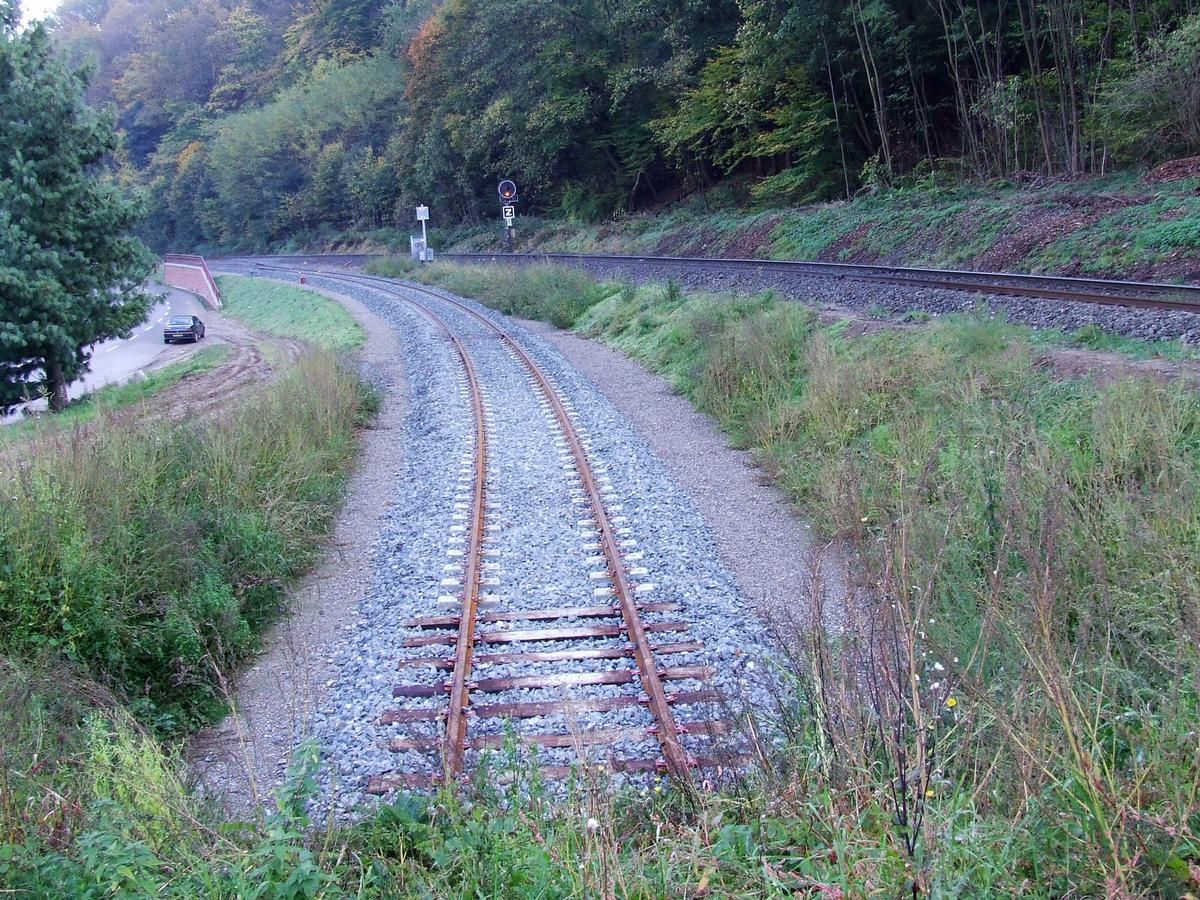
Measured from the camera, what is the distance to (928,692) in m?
3.95

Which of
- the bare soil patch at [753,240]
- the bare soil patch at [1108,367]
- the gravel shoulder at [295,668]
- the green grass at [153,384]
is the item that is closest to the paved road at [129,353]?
the green grass at [153,384]

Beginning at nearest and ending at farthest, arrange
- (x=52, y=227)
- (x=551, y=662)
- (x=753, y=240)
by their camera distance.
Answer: (x=551, y=662), (x=52, y=227), (x=753, y=240)

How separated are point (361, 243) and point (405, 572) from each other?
211ft

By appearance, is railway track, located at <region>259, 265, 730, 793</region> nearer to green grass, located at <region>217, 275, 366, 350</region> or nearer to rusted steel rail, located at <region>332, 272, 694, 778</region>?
rusted steel rail, located at <region>332, 272, 694, 778</region>

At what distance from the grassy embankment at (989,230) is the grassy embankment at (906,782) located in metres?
11.0

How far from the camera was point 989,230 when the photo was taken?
20.4 m

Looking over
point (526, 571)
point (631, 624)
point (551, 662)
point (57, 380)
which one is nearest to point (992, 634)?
point (631, 624)

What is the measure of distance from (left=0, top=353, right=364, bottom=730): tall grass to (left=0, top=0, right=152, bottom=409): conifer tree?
12.4 meters

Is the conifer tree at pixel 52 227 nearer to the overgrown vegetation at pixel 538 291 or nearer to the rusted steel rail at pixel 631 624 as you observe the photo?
the overgrown vegetation at pixel 538 291

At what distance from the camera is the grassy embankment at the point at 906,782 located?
115 inches

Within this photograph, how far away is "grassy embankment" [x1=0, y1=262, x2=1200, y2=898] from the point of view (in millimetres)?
2930

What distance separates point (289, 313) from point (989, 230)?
28.5 m

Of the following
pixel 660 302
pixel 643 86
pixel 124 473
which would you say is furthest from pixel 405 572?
pixel 643 86

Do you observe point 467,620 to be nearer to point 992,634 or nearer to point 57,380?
point 992,634
